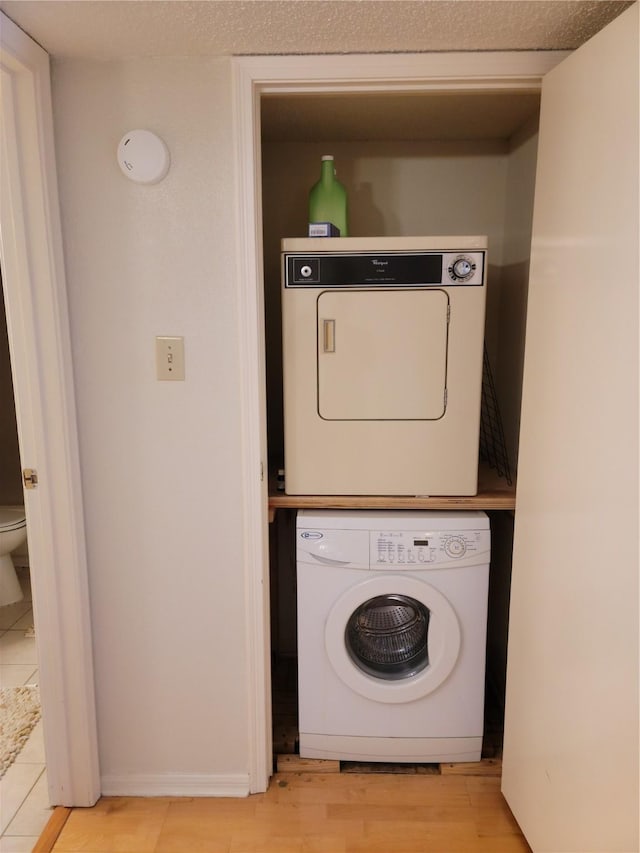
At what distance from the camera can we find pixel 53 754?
5.84 feet

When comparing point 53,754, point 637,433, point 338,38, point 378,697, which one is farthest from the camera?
point 378,697

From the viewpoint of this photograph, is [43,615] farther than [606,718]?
Yes

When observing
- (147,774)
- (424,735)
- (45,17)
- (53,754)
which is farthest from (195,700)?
(45,17)

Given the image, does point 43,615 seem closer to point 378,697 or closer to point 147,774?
point 147,774

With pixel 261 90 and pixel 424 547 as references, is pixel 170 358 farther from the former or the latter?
pixel 424 547

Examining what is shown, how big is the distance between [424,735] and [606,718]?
87cm

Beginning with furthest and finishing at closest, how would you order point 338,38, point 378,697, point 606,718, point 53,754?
point 378,697 → point 53,754 → point 338,38 → point 606,718

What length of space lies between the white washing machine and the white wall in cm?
→ 25

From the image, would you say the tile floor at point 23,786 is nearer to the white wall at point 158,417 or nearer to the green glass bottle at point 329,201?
the white wall at point 158,417

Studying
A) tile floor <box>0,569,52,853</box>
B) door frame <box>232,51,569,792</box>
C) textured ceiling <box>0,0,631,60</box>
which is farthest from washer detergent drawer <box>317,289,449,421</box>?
tile floor <box>0,569,52,853</box>

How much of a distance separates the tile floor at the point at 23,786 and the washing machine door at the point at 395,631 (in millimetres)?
985

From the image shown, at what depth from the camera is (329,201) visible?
6.40ft

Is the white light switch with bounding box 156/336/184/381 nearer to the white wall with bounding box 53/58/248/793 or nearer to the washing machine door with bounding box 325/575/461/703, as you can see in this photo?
the white wall with bounding box 53/58/248/793

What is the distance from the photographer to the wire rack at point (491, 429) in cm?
223
